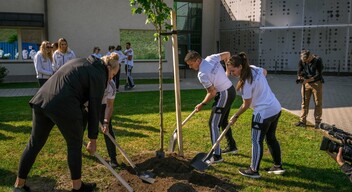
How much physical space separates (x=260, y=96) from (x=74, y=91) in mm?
2351

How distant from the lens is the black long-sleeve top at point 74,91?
11.6ft

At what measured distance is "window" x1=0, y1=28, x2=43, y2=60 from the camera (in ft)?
57.0

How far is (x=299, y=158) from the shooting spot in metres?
5.70

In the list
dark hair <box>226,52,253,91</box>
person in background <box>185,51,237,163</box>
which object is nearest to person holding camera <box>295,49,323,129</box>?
person in background <box>185,51,237,163</box>

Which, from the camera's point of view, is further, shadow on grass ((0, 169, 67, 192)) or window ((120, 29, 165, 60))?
window ((120, 29, 165, 60))

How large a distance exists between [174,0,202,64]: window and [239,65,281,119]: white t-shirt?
1960 cm

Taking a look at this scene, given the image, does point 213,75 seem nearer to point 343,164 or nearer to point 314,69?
point 343,164

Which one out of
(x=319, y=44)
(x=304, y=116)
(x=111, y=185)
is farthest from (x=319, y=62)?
(x=319, y=44)

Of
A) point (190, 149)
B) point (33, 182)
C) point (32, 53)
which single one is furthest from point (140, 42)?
point (33, 182)

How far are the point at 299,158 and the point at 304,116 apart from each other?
8.17ft

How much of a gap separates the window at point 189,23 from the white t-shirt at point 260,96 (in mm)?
19602

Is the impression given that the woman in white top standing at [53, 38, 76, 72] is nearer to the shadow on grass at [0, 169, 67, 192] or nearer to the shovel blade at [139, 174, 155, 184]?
the shadow on grass at [0, 169, 67, 192]

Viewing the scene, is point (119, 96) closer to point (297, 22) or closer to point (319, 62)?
point (319, 62)

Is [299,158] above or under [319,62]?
under
